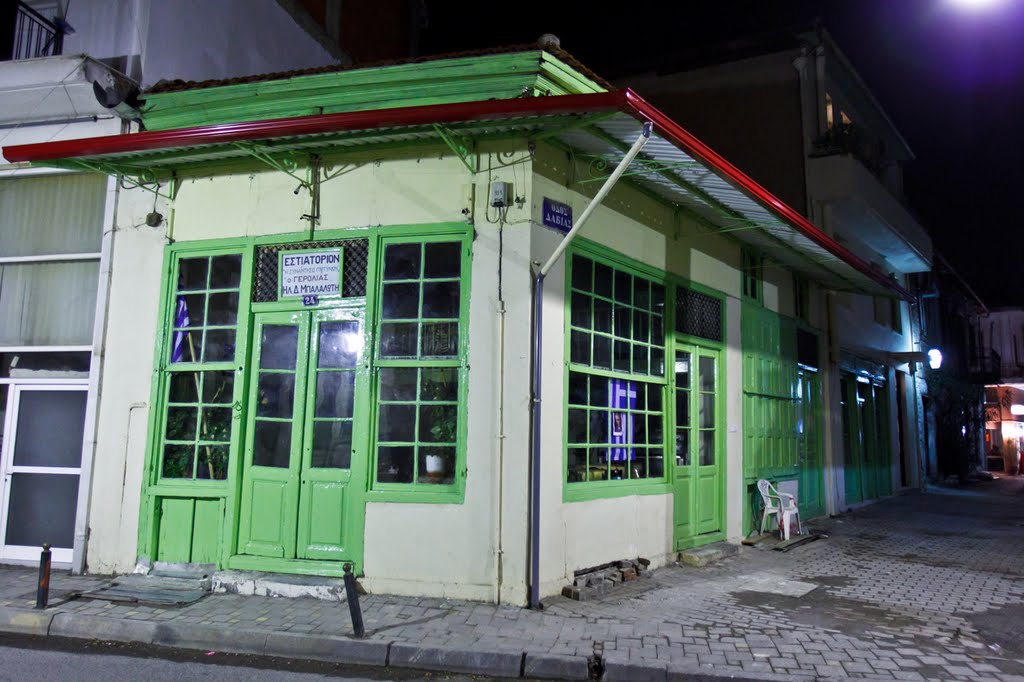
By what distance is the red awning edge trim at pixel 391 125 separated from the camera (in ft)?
19.9

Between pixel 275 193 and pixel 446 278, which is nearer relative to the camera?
pixel 446 278

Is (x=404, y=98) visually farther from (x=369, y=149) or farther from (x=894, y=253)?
(x=894, y=253)

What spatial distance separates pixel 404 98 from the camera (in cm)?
747

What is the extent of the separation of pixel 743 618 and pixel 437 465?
126 inches

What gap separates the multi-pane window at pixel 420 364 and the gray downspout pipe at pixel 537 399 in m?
0.77

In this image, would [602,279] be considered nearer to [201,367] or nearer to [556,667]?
[556,667]

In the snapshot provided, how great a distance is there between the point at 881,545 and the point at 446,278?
790 cm

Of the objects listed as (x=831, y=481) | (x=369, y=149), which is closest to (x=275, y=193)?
(x=369, y=149)

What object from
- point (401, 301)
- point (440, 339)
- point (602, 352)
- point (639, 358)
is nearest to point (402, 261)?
point (401, 301)

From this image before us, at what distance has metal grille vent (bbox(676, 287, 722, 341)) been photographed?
30.5 ft

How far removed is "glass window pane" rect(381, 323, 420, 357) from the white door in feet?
12.8

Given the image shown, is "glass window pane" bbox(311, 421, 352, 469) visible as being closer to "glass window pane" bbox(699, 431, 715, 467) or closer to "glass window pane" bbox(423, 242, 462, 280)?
"glass window pane" bbox(423, 242, 462, 280)

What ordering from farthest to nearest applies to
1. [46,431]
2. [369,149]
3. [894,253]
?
[894,253], [46,431], [369,149]

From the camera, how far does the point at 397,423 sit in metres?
7.14
